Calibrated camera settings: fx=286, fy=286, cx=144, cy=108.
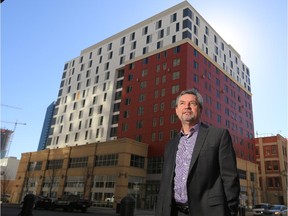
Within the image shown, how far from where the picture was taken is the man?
3.01m

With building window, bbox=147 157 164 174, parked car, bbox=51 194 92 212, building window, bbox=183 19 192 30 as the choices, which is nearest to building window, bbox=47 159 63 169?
building window, bbox=147 157 164 174

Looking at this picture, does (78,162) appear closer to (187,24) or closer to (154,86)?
(154,86)

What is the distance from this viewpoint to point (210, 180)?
3.13m

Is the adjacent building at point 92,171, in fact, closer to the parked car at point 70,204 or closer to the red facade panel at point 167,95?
the red facade panel at point 167,95

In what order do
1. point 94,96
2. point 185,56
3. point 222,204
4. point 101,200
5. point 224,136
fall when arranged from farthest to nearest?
point 94,96
point 185,56
point 101,200
point 224,136
point 222,204

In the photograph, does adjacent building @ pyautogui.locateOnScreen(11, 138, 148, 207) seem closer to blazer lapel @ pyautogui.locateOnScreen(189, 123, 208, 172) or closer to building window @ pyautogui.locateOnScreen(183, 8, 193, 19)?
building window @ pyautogui.locateOnScreen(183, 8, 193, 19)

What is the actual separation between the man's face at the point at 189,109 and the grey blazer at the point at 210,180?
7.5 inches

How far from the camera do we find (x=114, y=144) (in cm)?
4406

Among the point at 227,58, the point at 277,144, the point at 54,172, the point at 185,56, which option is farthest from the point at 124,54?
the point at 277,144

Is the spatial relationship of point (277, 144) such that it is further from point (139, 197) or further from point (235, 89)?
point (139, 197)

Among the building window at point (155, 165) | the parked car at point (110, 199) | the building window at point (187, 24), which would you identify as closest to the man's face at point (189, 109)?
the parked car at point (110, 199)

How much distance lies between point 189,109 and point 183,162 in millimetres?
673

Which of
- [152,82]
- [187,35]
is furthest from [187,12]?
[152,82]

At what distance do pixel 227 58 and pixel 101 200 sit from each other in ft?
130
